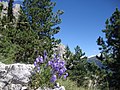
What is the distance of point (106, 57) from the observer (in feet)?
70.7

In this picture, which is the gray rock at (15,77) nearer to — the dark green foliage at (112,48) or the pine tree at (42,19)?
the dark green foliage at (112,48)

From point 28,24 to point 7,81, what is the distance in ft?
74.0

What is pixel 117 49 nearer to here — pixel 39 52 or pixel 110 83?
pixel 110 83

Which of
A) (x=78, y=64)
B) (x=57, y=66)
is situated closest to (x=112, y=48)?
(x=78, y=64)

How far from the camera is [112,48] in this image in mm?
21812

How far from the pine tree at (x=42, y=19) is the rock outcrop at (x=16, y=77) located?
2129 cm

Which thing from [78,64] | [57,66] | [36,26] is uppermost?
[36,26]

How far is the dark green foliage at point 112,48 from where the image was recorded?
20922 millimetres

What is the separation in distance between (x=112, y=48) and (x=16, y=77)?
15.7 m

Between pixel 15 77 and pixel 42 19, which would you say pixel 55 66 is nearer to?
pixel 15 77

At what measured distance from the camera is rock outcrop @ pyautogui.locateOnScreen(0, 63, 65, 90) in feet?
23.6

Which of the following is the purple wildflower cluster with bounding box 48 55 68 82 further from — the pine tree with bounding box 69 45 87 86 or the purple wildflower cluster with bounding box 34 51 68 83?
the pine tree with bounding box 69 45 87 86

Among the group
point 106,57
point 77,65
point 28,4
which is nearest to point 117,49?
point 106,57

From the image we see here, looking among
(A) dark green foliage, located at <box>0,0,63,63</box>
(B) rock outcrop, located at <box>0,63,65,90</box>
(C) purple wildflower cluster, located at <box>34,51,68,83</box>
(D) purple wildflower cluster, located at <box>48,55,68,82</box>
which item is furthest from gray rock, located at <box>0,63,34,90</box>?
(A) dark green foliage, located at <box>0,0,63,63</box>
